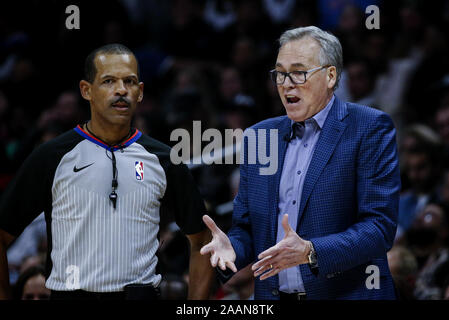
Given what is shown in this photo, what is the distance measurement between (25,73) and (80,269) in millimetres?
5259

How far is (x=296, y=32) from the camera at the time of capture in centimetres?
314

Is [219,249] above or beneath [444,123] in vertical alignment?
beneath

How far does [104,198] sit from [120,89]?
1.55ft

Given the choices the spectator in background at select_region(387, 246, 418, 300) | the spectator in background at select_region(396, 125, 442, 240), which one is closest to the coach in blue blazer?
the spectator in background at select_region(387, 246, 418, 300)

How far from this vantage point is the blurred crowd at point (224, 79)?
5191 mm

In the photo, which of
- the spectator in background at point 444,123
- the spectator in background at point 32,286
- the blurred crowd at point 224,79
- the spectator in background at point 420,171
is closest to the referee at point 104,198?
the spectator in background at point 32,286

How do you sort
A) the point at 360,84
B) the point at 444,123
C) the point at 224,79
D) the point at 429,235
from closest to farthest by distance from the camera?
the point at 429,235 → the point at 444,123 → the point at 360,84 → the point at 224,79

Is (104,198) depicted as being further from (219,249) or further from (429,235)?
(429,235)

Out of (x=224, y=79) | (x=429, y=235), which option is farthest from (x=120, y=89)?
(x=224, y=79)

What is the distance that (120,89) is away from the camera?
3182mm

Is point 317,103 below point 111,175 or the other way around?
the other way around

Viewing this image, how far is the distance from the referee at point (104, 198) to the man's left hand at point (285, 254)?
21.6 inches
